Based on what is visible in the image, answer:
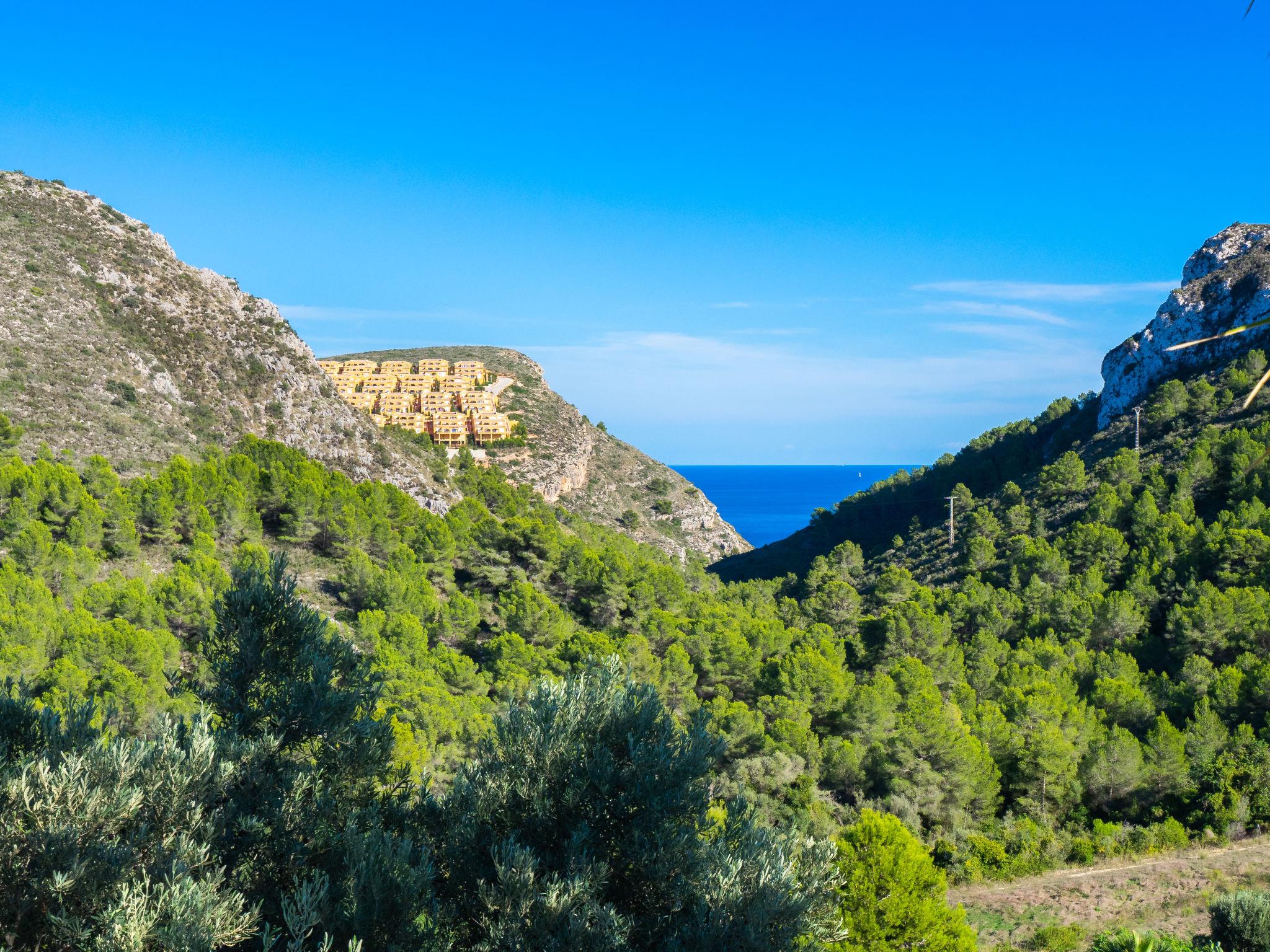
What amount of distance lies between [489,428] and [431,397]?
9015 millimetres

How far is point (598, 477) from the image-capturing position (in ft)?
263

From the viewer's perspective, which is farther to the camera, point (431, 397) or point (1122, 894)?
point (431, 397)

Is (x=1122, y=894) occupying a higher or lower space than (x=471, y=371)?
lower

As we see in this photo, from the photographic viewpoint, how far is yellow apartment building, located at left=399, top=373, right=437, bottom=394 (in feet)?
277

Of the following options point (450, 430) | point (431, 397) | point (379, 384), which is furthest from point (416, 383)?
point (450, 430)

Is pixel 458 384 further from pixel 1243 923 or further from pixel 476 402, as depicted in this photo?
pixel 1243 923

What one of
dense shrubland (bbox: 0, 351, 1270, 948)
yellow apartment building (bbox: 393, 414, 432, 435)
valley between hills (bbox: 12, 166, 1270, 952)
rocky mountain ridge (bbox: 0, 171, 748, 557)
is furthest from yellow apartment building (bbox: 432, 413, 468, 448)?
dense shrubland (bbox: 0, 351, 1270, 948)

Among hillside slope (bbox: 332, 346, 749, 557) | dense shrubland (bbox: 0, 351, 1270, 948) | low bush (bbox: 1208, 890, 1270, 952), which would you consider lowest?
low bush (bbox: 1208, 890, 1270, 952)

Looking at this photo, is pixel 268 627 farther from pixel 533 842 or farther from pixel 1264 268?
pixel 1264 268

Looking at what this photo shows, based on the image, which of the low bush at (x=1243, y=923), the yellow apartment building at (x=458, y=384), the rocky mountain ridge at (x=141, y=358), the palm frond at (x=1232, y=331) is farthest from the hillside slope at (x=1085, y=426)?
the palm frond at (x=1232, y=331)

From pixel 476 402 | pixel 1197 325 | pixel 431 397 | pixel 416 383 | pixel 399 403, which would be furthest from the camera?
pixel 416 383

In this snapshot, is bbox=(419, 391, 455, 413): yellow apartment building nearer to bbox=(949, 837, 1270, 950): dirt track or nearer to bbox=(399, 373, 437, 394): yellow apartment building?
bbox=(399, 373, 437, 394): yellow apartment building

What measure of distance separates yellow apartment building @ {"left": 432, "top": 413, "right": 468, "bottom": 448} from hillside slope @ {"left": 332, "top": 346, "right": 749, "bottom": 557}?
3.36m

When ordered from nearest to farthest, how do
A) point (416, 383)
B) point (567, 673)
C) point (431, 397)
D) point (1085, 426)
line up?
point (567, 673), point (1085, 426), point (431, 397), point (416, 383)
